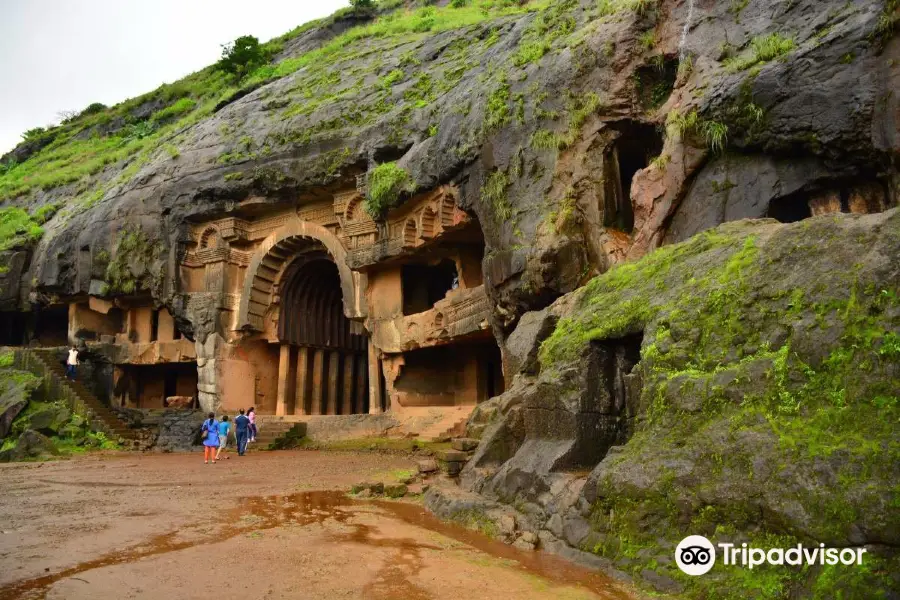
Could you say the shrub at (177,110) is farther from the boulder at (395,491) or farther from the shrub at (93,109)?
the boulder at (395,491)

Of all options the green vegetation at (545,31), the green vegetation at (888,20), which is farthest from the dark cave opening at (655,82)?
the green vegetation at (888,20)

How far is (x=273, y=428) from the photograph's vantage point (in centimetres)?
2153

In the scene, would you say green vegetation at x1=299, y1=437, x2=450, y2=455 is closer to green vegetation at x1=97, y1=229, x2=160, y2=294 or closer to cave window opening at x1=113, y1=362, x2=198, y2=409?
green vegetation at x1=97, y1=229, x2=160, y2=294

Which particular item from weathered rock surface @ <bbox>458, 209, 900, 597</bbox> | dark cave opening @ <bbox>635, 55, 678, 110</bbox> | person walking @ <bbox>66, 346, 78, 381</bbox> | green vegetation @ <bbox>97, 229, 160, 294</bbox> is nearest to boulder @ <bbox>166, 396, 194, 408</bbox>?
person walking @ <bbox>66, 346, 78, 381</bbox>

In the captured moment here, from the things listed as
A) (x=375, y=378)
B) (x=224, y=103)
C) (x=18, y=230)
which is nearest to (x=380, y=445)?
(x=375, y=378)

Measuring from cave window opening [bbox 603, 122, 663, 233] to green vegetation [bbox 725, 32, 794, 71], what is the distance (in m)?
2.50

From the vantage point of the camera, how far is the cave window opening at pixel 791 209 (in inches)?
403

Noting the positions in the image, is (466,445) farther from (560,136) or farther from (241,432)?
(241,432)

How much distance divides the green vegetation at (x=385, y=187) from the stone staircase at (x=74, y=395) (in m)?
Answer: 11.4

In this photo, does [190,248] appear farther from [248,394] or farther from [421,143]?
[421,143]

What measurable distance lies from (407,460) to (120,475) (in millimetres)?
6040

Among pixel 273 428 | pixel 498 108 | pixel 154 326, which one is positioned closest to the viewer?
pixel 498 108

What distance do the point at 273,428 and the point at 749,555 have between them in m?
18.8

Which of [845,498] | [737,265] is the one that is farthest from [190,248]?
[845,498]
